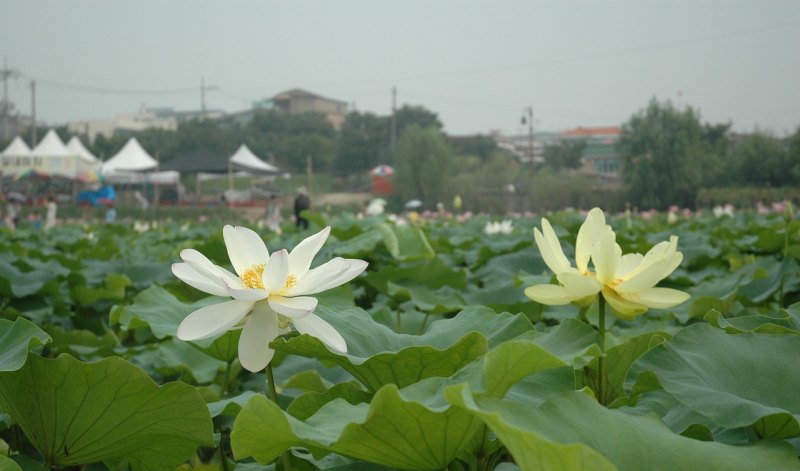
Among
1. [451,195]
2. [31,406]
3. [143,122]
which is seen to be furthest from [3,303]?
[143,122]

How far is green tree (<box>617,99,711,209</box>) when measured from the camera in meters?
27.3

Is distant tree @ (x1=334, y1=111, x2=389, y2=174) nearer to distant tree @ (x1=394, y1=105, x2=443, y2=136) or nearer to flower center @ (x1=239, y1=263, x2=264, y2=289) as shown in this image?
distant tree @ (x1=394, y1=105, x2=443, y2=136)

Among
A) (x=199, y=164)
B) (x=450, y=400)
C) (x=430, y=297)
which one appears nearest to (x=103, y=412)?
(x=450, y=400)

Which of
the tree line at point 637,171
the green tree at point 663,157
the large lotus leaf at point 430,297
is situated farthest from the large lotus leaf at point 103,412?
the green tree at point 663,157

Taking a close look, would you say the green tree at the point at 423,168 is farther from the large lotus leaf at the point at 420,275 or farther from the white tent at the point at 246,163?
the large lotus leaf at the point at 420,275

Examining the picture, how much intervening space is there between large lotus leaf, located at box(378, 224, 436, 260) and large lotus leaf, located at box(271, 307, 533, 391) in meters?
1.57

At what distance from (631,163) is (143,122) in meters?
61.0

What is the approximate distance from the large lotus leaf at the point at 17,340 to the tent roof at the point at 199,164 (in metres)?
23.7

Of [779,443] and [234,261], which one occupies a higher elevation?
[234,261]

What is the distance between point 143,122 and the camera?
81.2 m

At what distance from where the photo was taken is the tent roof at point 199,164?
963 inches

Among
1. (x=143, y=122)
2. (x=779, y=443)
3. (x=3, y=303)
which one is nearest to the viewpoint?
(x=779, y=443)

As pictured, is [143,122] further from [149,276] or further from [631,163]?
[149,276]

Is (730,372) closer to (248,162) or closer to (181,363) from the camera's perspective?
(181,363)
